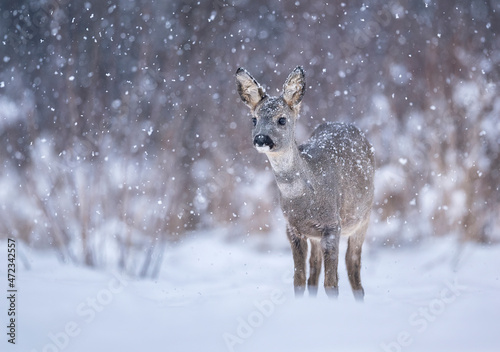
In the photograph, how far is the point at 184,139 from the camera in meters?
8.45

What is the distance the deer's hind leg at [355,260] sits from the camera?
6.12 m

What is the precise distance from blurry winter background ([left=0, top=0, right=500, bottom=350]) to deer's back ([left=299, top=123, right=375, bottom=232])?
8.41ft

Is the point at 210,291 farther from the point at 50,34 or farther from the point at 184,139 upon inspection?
the point at 50,34

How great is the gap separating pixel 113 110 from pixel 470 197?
5.03 meters

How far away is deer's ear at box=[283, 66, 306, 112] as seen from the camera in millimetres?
5238

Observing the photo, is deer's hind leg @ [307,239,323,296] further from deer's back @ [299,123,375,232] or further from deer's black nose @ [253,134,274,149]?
deer's black nose @ [253,134,274,149]

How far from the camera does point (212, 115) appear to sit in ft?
28.9

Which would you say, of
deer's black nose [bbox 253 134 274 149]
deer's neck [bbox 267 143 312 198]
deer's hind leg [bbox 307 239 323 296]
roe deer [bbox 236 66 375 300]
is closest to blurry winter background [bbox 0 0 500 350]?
deer's hind leg [bbox 307 239 323 296]

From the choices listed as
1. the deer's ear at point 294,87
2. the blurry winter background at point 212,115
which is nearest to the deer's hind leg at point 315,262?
the deer's ear at point 294,87

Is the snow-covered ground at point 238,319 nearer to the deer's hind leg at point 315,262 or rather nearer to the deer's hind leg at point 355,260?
the deer's hind leg at point 355,260

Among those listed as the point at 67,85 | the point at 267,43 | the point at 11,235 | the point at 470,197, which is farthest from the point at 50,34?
the point at 470,197

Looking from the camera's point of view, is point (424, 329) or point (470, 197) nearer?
point (424, 329)

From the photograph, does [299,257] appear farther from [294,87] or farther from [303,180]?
[294,87]

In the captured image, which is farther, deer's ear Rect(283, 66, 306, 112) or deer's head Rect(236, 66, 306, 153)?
deer's ear Rect(283, 66, 306, 112)
